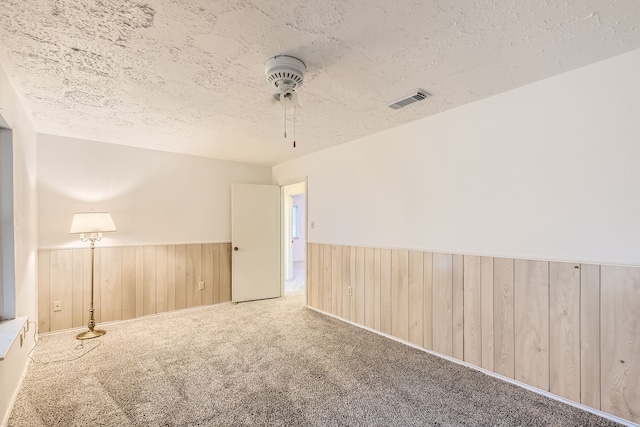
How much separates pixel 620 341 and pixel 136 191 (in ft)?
16.1

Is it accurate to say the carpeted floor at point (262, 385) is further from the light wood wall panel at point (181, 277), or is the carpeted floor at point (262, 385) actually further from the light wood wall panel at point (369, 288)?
the light wood wall panel at point (181, 277)

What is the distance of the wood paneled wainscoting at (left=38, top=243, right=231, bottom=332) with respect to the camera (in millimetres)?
3381

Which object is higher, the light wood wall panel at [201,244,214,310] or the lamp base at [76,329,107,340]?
the light wood wall panel at [201,244,214,310]

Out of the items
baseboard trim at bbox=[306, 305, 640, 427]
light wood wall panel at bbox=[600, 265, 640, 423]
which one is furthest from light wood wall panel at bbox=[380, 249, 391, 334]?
light wood wall panel at bbox=[600, 265, 640, 423]

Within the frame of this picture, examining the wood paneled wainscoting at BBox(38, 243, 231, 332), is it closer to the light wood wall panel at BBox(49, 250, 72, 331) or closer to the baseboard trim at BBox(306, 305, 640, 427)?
the light wood wall panel at BBox(49, 250, 72, 331)

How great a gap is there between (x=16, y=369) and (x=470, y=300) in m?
3.53

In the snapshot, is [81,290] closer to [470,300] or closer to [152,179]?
[152,179]

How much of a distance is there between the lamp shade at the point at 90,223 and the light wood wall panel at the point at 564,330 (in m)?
4.21

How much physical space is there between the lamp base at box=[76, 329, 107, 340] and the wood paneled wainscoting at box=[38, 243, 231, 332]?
291mm

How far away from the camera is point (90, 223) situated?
3225 mm

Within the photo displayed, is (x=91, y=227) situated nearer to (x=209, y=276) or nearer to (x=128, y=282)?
(x=128, y=282)

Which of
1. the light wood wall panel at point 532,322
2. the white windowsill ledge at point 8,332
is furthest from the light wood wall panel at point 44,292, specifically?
the light wood wall panel at point 532,322

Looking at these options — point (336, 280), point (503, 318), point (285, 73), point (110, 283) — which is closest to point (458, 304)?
point (503, 318)

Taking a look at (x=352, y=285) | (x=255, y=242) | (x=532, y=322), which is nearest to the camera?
(x=532, y=322)
